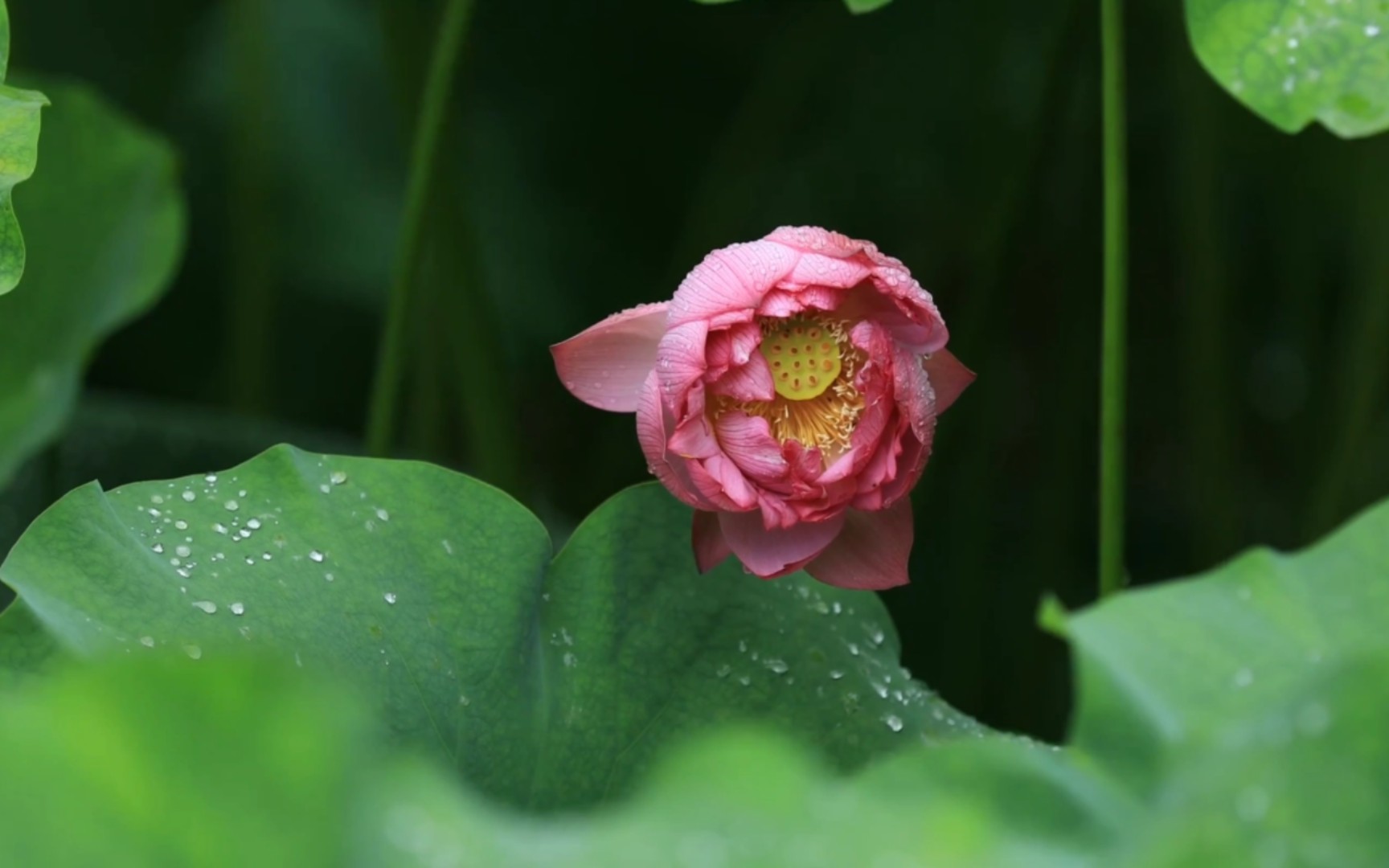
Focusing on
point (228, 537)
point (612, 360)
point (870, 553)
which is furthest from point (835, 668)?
point (228, 537)

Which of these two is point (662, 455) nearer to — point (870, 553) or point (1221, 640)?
point (870, 553)

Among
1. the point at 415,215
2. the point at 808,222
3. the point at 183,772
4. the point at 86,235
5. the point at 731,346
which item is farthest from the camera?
the point at 808,222

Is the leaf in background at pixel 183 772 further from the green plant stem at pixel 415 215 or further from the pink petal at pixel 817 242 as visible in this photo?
the green plant stem at pixel 415 215

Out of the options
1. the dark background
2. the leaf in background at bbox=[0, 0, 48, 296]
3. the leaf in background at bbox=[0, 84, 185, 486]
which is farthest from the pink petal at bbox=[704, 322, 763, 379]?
the leaf in background at bbox=[0, 84, 185, 486]

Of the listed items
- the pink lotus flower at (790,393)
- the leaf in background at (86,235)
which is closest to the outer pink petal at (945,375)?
the pink lotus flower at (790,393)

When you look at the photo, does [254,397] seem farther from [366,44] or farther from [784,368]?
[784,368]

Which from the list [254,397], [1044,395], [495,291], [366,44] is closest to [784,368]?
[254,397]
